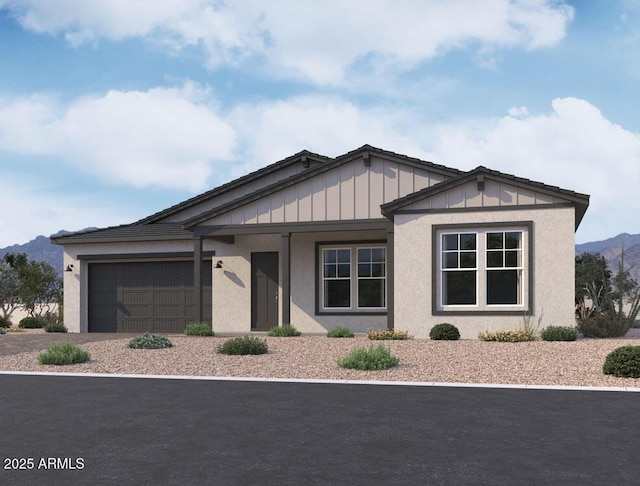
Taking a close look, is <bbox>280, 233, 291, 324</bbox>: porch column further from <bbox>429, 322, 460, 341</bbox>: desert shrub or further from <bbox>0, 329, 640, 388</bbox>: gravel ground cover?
<bbox>429, 322, 460, 341</bbox>: desert shrub

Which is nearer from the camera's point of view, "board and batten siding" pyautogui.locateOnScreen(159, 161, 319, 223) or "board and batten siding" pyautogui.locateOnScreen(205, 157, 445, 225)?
"board and batten siding" pyautogui.locateOnScreen(205, 157, 445, 225)

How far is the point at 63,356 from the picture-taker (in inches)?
572

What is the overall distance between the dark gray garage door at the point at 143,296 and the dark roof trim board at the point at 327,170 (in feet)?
10.1

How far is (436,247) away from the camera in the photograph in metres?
18.4

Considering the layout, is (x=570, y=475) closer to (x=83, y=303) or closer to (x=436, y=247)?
(x=436, y=247)

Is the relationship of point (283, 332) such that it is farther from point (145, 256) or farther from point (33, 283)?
point (33, 283)

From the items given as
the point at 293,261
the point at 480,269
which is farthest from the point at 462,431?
the point at 293,261

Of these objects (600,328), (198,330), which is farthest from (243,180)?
(600,328)

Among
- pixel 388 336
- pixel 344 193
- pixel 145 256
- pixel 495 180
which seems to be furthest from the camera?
pixel 145 256

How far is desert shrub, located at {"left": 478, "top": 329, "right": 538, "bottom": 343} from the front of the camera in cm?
1686

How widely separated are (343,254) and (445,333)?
577 centimetres

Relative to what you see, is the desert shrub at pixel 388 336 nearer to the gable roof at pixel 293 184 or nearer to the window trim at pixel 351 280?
the gable roof at pixel 293 184

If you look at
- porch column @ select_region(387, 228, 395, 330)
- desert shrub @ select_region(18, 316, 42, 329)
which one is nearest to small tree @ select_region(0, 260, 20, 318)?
desert shrub @ select_region(18, 316, 42, 329)

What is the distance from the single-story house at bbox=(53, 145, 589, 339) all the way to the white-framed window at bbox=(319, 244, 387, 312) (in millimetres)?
34
